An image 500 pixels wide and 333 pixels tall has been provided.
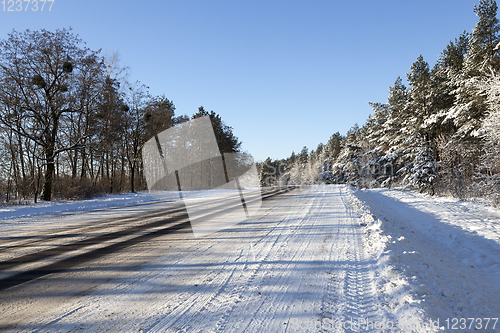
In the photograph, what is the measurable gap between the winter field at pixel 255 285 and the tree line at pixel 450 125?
9994 millimetres

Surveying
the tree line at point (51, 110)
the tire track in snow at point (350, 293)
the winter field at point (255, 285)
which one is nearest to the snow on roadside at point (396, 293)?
the winter field at point (255, 285)

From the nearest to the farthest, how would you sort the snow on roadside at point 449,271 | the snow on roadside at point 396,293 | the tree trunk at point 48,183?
the snow on roadside at point 396,293 → the snow on roadside at point 449,271 → the tree trunk at point 48,183

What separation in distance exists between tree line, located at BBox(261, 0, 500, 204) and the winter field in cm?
999

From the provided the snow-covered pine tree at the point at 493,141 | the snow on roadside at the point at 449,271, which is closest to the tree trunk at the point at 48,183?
the snow on roadside at the point at 449,271

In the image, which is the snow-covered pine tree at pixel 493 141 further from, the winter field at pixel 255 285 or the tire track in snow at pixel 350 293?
→ the tire track in snow at pixel 350 293

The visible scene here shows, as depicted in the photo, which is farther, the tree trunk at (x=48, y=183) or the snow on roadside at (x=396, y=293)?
the tree trunk at (x=48, y=183)

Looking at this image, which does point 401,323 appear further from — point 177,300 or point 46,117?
point 46,117

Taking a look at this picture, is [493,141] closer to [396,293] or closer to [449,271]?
[449,271]

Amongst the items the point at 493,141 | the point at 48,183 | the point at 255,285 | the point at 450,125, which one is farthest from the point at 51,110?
the point at 450,125

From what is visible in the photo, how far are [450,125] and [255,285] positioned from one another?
3108cm

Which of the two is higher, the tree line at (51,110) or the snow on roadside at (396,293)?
the tree line at (51,110)

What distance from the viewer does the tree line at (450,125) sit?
12.4 m

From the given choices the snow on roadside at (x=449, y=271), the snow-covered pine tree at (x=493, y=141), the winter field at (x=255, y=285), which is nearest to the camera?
the winter field at (x=255, y=285)

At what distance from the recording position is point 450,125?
83.3 feet
